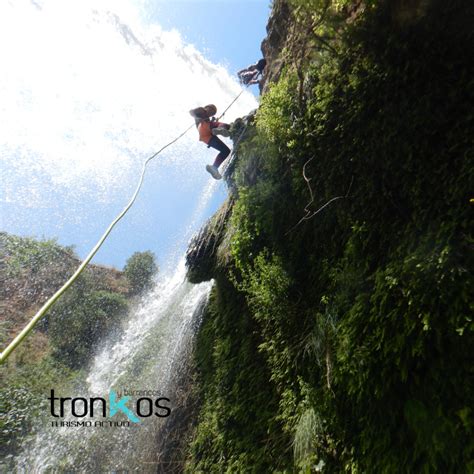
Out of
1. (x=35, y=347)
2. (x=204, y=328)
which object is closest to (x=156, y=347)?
(x=204, y=328)

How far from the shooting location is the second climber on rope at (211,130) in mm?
9305

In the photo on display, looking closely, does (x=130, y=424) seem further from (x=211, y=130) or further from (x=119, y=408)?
(x=211, y=130)

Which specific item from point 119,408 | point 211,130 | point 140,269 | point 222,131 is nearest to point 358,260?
point 222,131

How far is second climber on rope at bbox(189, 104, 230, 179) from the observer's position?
930cm

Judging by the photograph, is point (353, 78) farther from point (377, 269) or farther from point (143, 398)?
point (143, 398)

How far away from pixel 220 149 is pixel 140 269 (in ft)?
67.6

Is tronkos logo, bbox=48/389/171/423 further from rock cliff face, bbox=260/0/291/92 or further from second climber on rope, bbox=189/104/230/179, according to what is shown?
rock cliff face, bbox=260/0/291/92

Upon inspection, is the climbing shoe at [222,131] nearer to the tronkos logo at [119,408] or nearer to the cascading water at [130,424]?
the cascading water at [130,424]

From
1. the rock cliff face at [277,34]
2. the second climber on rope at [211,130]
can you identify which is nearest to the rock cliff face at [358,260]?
the rock cliff face at [277,34]

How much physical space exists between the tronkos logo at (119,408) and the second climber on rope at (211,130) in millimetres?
5562

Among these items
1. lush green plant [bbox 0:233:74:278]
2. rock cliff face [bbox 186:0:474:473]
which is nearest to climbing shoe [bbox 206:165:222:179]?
rock cliff face [bbox 186:0:474:473]

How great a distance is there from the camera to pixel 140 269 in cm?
2859

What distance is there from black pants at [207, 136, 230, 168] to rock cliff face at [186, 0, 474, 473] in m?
3.09

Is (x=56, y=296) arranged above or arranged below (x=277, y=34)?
below
